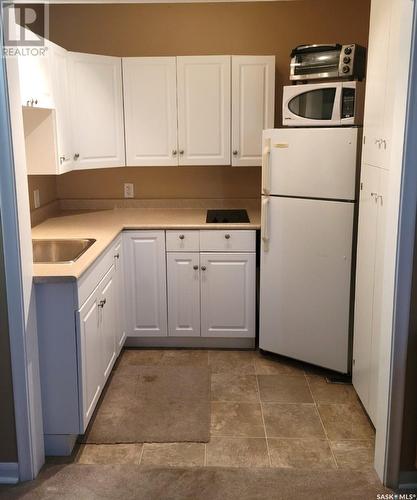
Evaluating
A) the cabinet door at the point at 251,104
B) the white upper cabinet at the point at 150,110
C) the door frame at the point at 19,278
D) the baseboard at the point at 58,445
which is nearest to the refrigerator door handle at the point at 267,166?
the cabinet door at the point at 251,104

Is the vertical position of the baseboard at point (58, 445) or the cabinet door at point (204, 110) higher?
the cabinet door at point (204, 110)

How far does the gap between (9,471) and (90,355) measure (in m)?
0.62

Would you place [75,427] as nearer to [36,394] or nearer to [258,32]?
[36,394]

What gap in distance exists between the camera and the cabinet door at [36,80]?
2.63 meters

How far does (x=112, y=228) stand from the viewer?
3.53 meters

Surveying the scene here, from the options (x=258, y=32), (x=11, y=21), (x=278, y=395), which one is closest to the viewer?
(x=11, y=21)

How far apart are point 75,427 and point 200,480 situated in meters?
0.64

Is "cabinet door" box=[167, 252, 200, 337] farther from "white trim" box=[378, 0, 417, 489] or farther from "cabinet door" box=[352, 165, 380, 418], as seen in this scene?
"white trim" box=[378, 0, 417, 489]

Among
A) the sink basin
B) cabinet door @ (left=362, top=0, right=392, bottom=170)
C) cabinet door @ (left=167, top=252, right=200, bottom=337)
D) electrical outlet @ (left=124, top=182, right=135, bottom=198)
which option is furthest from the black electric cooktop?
cabinet door @ (left=362, top=0, right=392, bottom=170)

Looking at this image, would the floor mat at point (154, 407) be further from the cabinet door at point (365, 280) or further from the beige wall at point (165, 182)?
the beige wall at point (165, 182)

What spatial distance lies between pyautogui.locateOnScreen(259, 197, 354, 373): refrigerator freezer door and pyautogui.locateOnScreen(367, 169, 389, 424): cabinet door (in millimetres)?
479

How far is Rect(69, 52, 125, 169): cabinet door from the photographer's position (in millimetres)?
3602

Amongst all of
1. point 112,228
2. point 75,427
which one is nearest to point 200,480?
point 75,427

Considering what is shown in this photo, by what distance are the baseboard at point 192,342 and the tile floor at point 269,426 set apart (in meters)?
0.20
